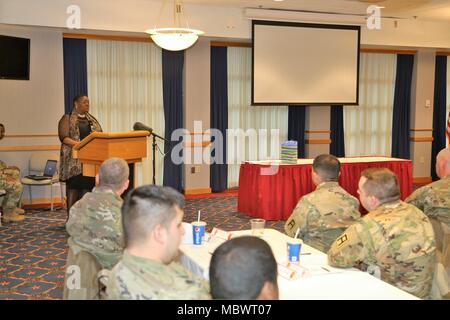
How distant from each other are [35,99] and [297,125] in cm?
479

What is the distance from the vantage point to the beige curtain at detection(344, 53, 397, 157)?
1060cm

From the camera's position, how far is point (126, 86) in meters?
8.82

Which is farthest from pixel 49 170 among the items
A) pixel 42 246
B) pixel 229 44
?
pixel 229 44

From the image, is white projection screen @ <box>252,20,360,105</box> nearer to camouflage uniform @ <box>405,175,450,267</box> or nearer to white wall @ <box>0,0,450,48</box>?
white wall @ <box>0,0,450,48</box>

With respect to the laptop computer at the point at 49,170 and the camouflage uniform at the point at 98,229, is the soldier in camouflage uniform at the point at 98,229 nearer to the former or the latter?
the camouflage uniform at the point at 98,229

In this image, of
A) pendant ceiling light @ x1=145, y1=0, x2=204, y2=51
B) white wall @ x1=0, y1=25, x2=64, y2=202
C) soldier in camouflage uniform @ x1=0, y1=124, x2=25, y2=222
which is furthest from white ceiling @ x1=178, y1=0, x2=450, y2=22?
soldier in camouflage uniform @ x1=0, y1=124, x2=25, y2=222

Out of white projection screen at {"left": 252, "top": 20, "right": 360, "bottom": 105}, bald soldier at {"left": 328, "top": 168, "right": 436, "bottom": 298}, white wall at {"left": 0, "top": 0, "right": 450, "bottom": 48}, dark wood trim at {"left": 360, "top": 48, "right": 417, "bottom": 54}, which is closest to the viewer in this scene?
bald soldier at {"left": 328, "top": 168, "right": 436, "bottom": 298}

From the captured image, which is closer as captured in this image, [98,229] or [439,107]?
[98,229]

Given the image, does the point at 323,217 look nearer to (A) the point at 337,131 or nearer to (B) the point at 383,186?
(B) the point at 383,186

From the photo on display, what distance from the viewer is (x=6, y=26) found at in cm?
775

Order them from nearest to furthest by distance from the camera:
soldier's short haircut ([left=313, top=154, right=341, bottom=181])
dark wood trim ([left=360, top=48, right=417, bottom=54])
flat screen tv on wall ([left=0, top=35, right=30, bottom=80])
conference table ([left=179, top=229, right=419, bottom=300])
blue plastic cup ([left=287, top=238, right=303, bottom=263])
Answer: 1. conference table ([left=179, top=229, right=419, bottom=300])
2. blue plastic cup ([left=287, top=238, right=303, bottom=263])
3. soldier's short haircut ([left=313, top=154, right=341, bottom=181])
4. flat screen tv on wall ([left=0, top=35, right=30, bottom=80])
5. dark wood trim ([left=360, top=48, right=417, bottom=54])

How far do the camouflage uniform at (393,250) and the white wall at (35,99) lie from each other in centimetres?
656

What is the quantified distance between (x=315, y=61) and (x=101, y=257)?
724cm

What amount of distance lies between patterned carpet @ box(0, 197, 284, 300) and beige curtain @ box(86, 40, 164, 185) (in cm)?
164
